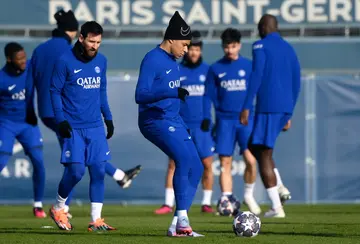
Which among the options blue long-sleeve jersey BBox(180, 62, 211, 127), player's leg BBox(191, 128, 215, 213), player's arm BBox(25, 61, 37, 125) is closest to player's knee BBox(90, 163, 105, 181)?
player's arm BBox(25, 61, 37, 125)

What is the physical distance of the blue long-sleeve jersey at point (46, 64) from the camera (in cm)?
1421

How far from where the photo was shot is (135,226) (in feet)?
41.5

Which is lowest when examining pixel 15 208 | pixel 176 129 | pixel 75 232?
pixel 15 208

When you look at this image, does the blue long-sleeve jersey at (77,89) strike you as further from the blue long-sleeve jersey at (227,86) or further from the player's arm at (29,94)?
the blue long-sleeve jersey at (227,86)

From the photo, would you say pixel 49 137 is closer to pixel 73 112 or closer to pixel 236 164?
pixel 236 164

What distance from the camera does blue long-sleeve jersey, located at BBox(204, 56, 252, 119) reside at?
16406 mm

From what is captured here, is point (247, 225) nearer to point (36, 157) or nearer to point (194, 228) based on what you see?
point (194, 228)

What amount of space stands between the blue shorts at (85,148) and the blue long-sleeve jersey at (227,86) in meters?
4.62

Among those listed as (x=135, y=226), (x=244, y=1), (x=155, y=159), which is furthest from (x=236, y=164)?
(x=244, y=1)

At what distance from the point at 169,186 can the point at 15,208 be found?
9.56ft

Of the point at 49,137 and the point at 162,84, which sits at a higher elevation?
the point at 162,84

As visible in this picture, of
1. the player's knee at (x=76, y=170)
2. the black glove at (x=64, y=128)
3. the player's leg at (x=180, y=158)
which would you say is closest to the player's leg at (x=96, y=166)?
the player's knee at (x=76, y=170)

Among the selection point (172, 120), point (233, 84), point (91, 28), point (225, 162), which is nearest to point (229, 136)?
point (225, 162)

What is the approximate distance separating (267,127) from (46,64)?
2930 mm
